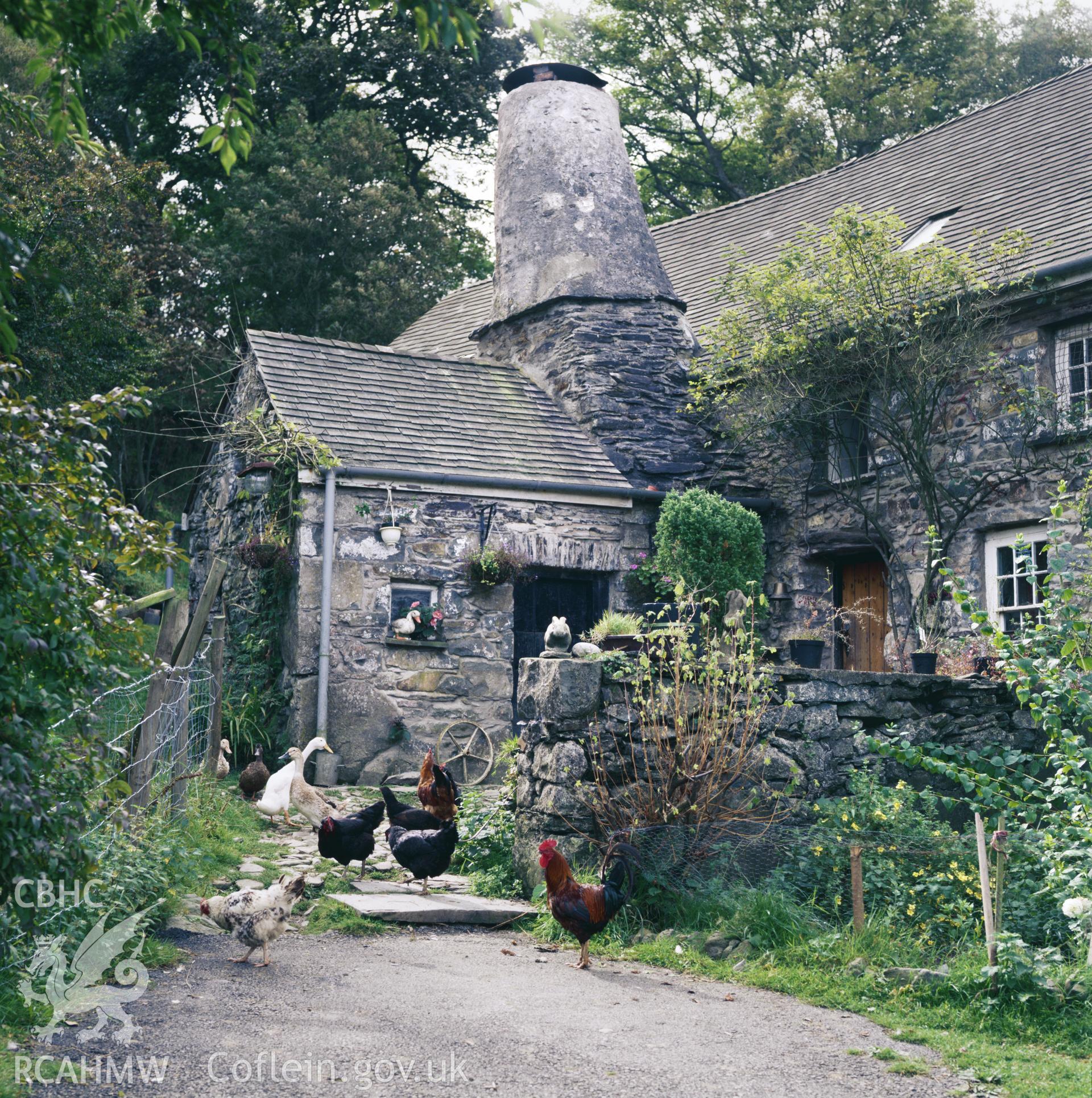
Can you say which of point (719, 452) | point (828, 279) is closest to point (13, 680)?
point (828, 279)

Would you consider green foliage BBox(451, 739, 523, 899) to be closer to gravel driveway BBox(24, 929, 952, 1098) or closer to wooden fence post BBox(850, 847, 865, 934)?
Result: gravel driveway BBox(24, 929, 952, 1098)

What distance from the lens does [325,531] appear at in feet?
41.0

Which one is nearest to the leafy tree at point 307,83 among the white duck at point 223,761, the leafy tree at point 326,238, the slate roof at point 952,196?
the leafy tree at point 326,238

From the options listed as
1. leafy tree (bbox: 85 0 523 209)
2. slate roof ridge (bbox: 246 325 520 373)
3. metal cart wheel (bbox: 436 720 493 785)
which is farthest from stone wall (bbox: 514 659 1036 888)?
leafy tree (bbox: 85 0 523 209)

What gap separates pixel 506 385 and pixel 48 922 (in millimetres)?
11156

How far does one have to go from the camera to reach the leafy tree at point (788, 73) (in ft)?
87.2

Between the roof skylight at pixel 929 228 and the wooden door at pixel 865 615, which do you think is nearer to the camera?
the wooden door at pixel 865 615

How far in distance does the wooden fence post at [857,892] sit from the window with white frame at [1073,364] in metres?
6.69

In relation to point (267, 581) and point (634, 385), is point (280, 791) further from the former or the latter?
point (634, 385)

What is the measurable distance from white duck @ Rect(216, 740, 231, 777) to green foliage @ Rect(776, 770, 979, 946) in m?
5.11

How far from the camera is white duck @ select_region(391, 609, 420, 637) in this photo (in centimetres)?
1263

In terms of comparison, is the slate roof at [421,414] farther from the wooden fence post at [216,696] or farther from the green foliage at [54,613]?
the green foliage at [54,613]

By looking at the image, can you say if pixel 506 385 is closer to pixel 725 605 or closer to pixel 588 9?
pixel 725 605

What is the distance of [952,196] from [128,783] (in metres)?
12.9
